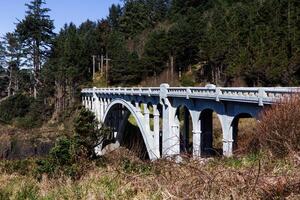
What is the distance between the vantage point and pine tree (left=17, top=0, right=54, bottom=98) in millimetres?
76500

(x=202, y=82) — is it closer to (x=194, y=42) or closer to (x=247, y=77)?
(x=194, y=42)

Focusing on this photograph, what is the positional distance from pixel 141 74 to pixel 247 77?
26.9 m

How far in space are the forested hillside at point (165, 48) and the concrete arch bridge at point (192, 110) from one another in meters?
12.3

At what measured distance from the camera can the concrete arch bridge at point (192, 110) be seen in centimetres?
1567

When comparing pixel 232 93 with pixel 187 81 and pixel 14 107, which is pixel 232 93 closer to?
pixel 187 81

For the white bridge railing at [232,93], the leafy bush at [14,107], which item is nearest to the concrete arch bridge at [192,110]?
the white bridge railing at [232,93]

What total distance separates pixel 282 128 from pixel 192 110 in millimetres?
14226

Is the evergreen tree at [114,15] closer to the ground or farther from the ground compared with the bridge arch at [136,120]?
farther from the ground

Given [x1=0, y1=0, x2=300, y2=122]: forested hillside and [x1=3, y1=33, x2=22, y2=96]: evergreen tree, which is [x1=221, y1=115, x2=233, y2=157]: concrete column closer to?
[x1=0, y1=0, x2=300, y2=122]: forested hillside

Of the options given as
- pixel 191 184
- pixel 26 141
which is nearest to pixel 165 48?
pixel 26 141

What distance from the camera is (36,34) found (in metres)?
76.7

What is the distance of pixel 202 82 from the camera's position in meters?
60.9

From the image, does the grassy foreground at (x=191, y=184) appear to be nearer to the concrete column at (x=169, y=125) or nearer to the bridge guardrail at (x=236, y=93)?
the bridge guardrail at (x=236, y=93)

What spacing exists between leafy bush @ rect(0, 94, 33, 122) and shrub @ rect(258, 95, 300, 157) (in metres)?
60.9
